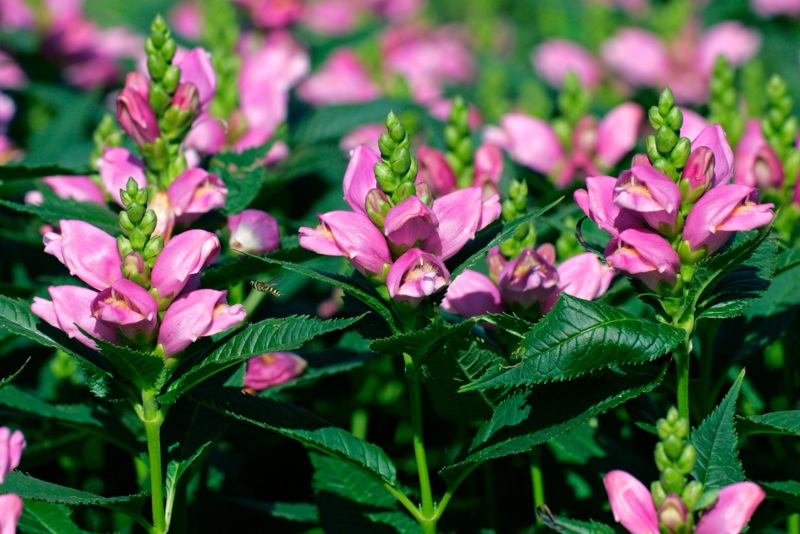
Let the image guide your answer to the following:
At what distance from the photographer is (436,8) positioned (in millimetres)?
7211

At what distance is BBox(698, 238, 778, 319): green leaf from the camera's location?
1.43m

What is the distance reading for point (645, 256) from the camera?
1361mm

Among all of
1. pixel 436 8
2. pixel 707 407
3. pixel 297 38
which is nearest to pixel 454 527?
pixel 707 407

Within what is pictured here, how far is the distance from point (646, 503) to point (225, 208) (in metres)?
0.92

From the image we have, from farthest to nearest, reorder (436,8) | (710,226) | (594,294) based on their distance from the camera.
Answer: (436,8), (594,294), (710,226)

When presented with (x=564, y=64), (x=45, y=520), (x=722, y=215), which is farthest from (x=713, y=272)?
(x=564, y=64)

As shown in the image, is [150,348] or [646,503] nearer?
[646,503]

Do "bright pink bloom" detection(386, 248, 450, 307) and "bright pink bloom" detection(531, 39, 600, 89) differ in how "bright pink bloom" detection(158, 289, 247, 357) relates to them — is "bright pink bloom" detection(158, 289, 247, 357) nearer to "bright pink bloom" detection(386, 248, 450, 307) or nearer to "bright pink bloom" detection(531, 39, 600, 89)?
"bright pink bloom" detection(386, 248, 450, 307)

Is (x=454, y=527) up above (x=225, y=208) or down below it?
below

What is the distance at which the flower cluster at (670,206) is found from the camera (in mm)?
1342

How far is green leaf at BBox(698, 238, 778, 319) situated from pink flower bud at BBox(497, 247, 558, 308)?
24 centimetres

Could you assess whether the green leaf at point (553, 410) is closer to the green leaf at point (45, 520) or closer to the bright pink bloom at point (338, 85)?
the green leaf at point (45, 520)

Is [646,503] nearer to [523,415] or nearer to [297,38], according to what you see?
[523,415]

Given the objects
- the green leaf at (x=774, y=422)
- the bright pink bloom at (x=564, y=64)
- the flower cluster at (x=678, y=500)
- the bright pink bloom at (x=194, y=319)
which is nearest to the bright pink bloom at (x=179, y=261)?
the bright pink bloom at (x=194, y=319)
